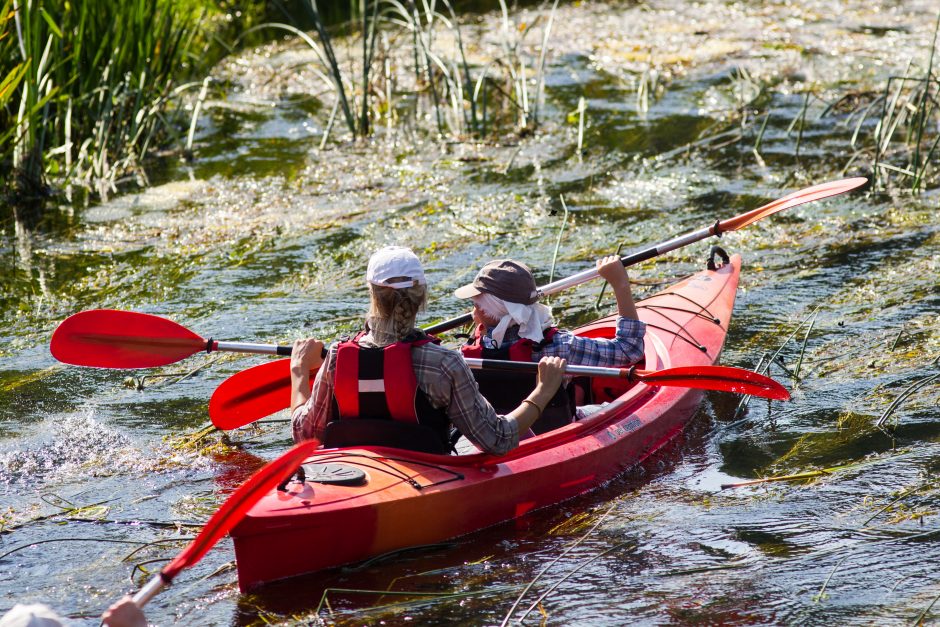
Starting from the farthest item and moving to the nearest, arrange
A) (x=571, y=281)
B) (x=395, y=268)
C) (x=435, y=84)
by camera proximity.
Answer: (x=435, y=84)
(x=571, y=281)
(x=395, y=268)

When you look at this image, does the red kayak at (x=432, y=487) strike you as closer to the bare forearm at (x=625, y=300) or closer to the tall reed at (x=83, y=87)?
the bare forearm at (x=625, y=300)

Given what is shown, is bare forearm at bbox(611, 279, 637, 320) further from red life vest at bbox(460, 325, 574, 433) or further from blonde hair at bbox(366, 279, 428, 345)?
blonde hair at bbox(366, 279, 428, 345)

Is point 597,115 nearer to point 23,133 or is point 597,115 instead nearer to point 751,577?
point 23,133

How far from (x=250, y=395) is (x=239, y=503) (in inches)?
65.5

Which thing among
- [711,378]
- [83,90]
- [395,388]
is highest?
[83,90]

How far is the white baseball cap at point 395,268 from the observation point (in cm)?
348

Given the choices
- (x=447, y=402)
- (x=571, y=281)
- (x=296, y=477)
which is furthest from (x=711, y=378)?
(x=296, y=477)

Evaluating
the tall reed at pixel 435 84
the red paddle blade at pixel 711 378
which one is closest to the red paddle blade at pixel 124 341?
the red paddle blade at pixel 711 378

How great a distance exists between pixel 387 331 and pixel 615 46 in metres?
8.39

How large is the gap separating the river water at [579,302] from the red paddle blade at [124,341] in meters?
0.36

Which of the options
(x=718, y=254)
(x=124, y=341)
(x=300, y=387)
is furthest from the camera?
(x=718, y=254)

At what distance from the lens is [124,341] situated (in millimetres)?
4738

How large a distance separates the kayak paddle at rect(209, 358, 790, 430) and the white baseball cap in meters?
1.03

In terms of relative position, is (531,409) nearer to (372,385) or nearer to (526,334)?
(526,334)
